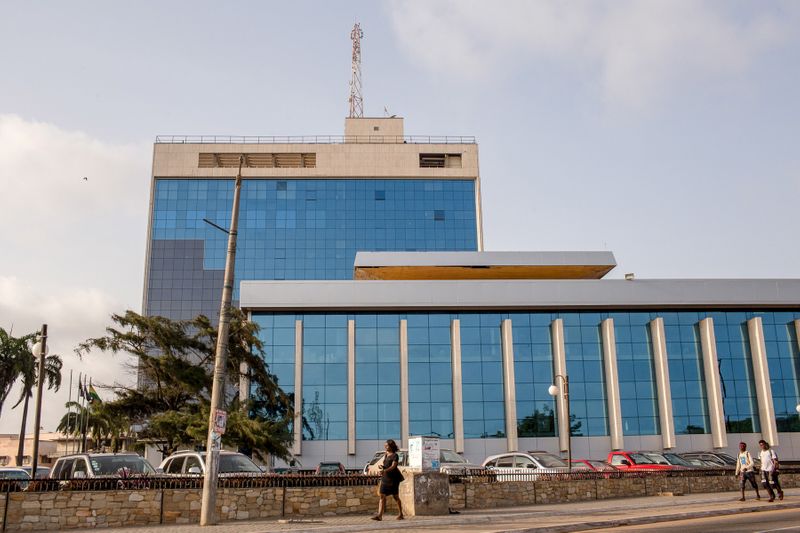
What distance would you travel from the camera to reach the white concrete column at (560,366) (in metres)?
46.2

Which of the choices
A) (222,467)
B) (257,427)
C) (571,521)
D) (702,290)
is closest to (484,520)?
(571,521)

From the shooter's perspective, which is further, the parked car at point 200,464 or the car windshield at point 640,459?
the car windshield at point 640,459

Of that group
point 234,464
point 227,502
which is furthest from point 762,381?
A: point 227,502

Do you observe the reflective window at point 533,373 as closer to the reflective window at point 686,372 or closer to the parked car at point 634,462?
the reflective window at point 686,372

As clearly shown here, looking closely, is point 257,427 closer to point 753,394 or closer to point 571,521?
point 571,521

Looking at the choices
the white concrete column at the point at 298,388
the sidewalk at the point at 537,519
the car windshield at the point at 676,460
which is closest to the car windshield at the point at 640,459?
the car windshield at the point at 676,460

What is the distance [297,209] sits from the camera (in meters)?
82.6

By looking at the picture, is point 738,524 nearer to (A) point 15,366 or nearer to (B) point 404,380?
(B) point 404,380

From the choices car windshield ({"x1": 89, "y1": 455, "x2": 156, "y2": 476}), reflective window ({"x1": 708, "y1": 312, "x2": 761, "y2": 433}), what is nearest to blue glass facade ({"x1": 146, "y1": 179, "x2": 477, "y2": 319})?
reflective window ({"x1": 708, "y1": 312, "x2": 761, "y2": 433})

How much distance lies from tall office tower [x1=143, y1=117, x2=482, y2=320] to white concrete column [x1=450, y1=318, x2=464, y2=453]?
3224cm

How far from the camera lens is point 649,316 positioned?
4903 centimetres

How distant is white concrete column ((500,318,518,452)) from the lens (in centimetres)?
4606

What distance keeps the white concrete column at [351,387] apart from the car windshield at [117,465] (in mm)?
25934

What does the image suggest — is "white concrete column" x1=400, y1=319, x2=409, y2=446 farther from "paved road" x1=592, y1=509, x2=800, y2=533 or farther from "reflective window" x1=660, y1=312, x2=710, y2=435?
"paved road" x1=592, y1=509, x2=800, y2=533
